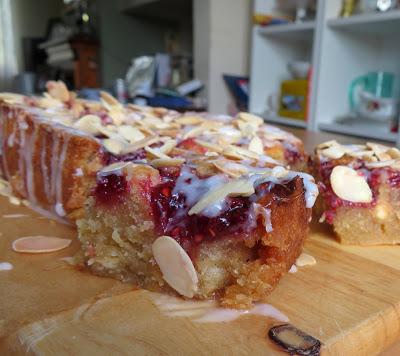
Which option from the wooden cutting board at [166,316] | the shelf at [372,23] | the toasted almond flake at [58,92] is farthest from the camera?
the shelf at [372,23]

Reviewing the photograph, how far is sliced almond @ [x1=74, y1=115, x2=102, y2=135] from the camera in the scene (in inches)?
38.8

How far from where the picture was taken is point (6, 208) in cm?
99

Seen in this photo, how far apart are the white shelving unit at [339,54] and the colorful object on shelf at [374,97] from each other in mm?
62

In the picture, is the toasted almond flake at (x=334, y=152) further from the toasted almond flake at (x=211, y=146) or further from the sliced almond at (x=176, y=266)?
the sliced almond at (x=176, y=266)

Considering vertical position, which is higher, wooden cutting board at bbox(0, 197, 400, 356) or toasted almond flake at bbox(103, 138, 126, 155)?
toasted almond flake at bbox(103, 138, 126, 155)

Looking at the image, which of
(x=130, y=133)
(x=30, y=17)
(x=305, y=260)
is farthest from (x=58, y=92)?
(x=30, y=17)

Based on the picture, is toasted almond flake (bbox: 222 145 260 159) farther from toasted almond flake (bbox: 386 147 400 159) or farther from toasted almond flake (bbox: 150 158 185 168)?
toasted almond flake (bbox: 386 147 400 159)

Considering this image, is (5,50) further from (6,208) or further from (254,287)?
(254,287)

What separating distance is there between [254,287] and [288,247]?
0.09 meters

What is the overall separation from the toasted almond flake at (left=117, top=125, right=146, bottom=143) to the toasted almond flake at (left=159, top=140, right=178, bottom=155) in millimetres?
99

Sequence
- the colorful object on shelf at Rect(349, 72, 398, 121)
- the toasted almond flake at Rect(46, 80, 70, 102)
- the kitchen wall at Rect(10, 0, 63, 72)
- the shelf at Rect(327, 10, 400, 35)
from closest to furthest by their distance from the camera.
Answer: the toasted almond flake at Rect(46, 80, 70, 102) → the shelf at Rect(327, 10, 400, 35) → the colorful object on shelf at Rect(349, 72, 398, 121) → the kitchen wall at Rect(10, 0, 63, 72)

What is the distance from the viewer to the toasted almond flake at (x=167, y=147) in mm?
857

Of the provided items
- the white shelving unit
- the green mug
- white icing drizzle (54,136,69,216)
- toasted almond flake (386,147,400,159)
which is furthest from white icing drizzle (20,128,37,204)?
the green mug

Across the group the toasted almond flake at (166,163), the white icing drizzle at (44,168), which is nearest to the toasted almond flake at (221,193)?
→ the toasted almond flake at (166,163)
